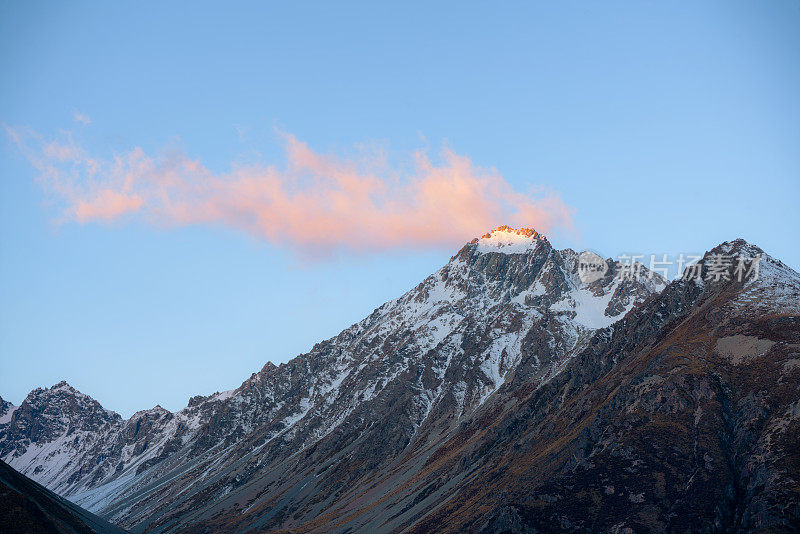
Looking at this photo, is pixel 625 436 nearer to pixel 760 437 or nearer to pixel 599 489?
pixel 599 489

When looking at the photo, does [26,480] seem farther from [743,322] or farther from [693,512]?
[743,322]

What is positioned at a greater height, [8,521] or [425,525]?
[8,521]

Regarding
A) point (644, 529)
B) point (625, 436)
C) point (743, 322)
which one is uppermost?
point (743, 322)

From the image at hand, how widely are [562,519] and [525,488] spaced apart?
22.1 metres

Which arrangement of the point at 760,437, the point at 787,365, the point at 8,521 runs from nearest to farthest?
1. the point at 8,521
2. the point at 760,437
3. the point at 787,365

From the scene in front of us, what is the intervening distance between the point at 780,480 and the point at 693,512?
56.2ft

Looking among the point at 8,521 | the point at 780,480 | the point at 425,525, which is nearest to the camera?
the point at 8,521

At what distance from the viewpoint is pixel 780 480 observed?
127250 mm

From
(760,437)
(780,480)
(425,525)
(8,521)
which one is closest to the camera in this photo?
(8,521)

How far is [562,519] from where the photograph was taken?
475 ft

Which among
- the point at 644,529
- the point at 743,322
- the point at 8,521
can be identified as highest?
the point at 8,521

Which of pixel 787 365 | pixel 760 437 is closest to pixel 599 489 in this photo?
pixel 760 437

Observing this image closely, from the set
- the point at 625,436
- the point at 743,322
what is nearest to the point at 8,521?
the point at 625,436

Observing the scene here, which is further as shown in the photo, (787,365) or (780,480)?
(787,365)
